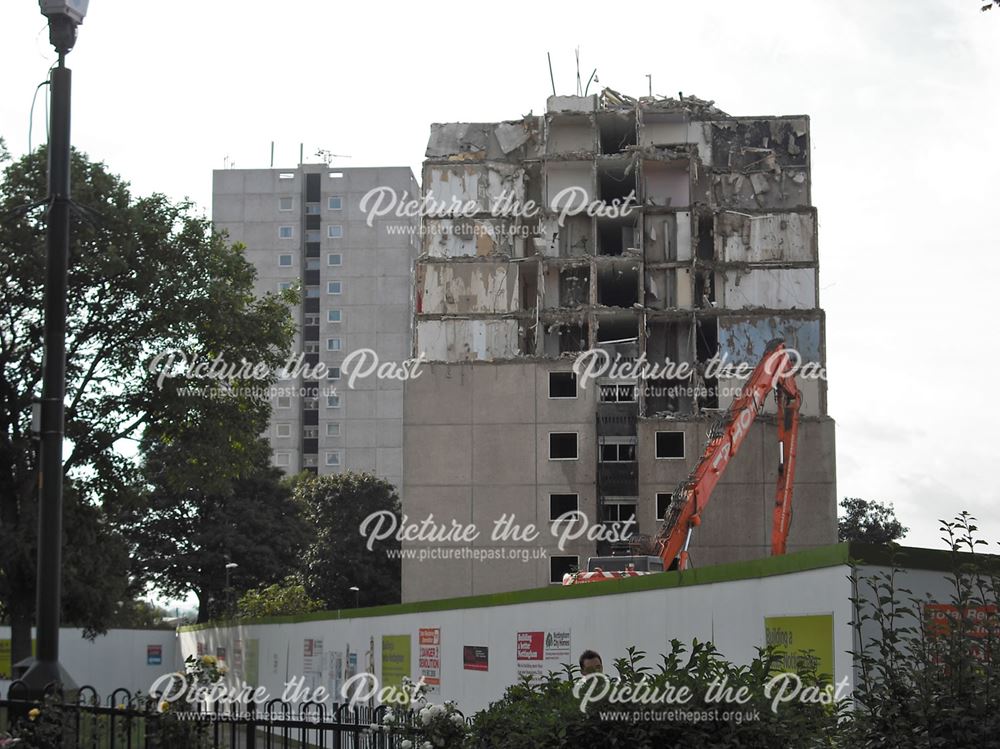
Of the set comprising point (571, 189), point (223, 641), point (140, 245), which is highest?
point (571, 189)

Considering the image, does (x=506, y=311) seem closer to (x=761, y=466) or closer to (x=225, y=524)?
(x=761, y=466)

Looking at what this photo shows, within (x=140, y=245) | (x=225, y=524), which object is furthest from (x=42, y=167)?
(x=225, y=524)

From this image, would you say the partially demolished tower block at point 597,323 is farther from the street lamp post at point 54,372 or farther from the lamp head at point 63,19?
the lamp head at point 63,19

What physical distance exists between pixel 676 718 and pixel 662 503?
4786 cm

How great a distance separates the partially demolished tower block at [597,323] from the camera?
54812mm

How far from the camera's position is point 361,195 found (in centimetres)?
12612

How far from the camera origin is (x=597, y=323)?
2309 inches

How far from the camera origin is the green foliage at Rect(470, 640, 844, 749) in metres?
7.74

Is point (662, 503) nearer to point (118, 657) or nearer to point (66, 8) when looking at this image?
point (118, 657)

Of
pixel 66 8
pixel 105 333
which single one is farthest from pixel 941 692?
pixel 105 333

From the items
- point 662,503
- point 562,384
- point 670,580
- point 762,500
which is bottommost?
point 670,580

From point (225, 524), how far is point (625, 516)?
2870 cm

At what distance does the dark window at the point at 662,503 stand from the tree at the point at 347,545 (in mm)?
28148

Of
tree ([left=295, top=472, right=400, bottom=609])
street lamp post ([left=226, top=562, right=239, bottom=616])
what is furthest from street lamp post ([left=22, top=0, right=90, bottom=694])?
tree ([left=295, top=472, right=400, bottom=609])
